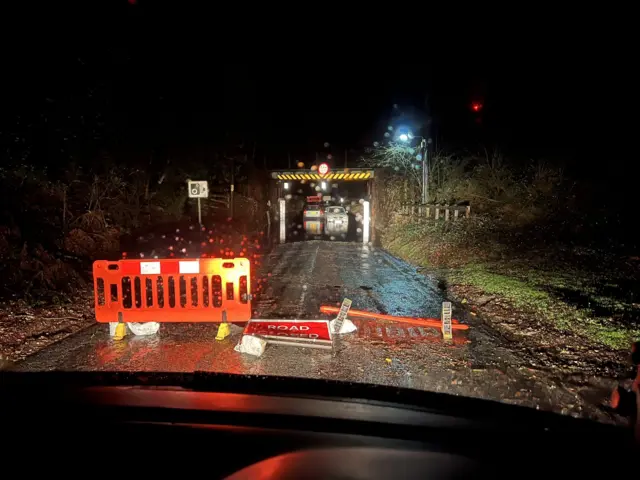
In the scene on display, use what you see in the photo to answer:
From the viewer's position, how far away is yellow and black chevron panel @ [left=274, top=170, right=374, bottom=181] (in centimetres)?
2147

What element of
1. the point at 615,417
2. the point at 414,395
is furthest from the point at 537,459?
the point at 615,417

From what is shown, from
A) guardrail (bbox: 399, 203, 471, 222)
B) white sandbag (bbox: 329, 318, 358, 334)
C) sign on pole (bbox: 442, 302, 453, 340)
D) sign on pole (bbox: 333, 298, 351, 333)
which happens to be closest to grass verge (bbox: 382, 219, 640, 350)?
guardrail (bbox: 399, 203, 471, 222)

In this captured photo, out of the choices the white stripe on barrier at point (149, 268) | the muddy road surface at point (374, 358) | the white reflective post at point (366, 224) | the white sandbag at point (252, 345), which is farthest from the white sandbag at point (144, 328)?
the white reflective post at point (366, 224)

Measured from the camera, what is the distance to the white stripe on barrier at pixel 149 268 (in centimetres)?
670

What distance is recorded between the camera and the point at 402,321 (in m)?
7.49

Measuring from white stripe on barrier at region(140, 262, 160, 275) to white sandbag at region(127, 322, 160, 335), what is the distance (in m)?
0.81

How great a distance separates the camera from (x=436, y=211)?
730 inches

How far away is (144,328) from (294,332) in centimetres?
233

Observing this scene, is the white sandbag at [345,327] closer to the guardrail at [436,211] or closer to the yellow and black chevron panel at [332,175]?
the guardrail at [436,211]

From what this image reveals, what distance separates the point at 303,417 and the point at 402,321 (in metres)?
4.70

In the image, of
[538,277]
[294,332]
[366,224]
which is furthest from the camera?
[366,224]

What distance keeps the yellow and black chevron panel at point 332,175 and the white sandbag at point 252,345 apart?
634 inches

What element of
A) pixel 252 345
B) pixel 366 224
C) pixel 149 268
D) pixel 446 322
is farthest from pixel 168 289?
pixel 366 224

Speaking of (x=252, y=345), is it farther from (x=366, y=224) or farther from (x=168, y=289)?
(x=366, y=224)
